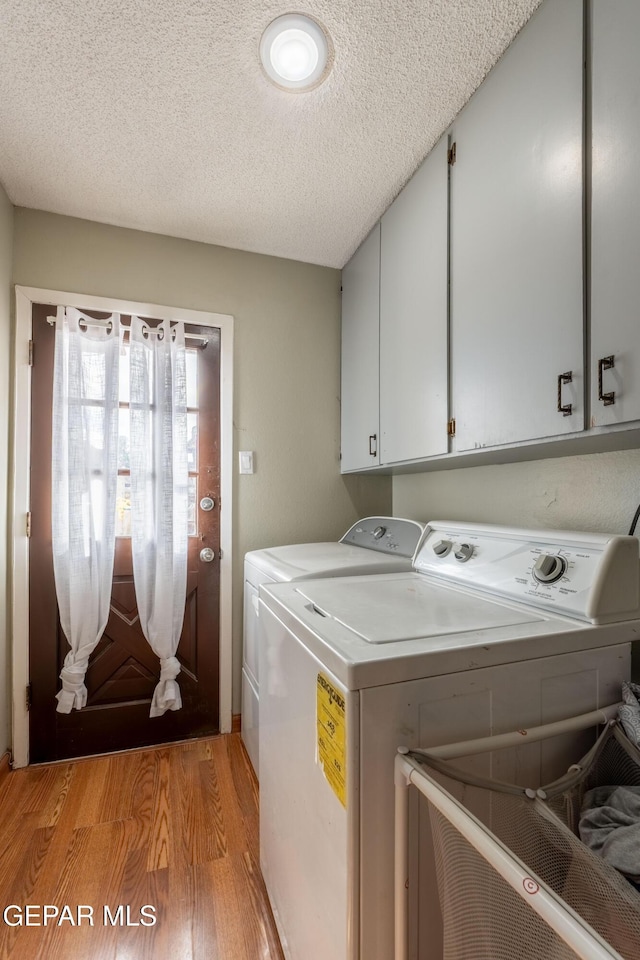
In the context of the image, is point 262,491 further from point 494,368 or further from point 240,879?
point 240,879

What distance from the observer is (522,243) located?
45.9 inches

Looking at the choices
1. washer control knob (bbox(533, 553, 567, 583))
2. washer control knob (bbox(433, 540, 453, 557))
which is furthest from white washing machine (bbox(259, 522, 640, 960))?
washer control knob (bbox(433, 540, 453, 557))

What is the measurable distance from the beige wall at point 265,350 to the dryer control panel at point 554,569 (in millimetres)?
1114

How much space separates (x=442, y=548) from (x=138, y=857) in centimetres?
144

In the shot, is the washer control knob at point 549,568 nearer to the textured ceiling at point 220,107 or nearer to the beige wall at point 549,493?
the beige wall at point 549,493

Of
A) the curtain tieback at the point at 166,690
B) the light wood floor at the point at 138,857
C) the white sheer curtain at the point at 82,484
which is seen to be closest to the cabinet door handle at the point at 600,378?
the light wood floor at the point at 138,857

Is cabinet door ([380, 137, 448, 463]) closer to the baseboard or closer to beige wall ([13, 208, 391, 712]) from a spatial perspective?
beige wall ([13, 208, 391, 712])

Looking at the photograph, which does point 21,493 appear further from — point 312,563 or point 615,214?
point 615,214

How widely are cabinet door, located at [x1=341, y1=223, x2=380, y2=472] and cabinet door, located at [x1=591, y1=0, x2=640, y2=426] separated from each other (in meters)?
1.10

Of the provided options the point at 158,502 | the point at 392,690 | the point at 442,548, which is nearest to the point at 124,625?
the point at 158,502

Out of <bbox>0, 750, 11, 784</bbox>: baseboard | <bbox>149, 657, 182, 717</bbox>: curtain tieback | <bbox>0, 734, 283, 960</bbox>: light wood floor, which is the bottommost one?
<bbox>0, 734, 283, 960</bbox>: light wood floor

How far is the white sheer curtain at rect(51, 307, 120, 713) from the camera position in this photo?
6.34 feet

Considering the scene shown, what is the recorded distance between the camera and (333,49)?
126 cm

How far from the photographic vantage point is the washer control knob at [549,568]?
3.45ft
